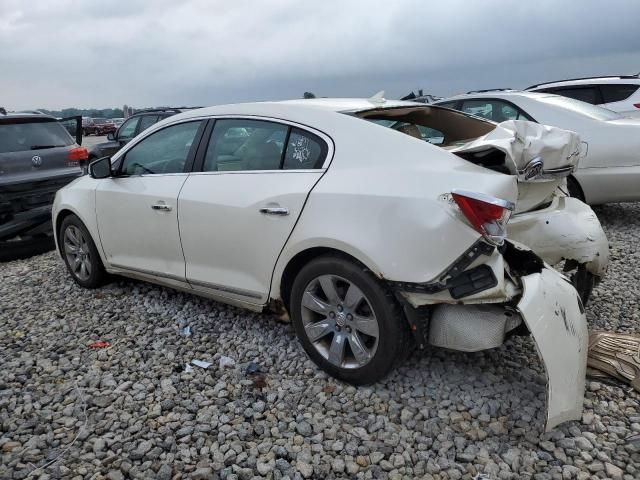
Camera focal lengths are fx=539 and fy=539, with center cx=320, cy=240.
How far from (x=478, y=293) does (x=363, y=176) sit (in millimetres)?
849

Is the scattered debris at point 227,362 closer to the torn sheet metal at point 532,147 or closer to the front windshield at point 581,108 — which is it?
the torn sheet metal at point 532,147

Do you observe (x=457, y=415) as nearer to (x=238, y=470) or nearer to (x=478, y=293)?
(x=478, y=293)

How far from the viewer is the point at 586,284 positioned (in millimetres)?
3549

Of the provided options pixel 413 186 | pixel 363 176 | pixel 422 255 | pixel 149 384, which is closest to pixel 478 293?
pixel 422 255

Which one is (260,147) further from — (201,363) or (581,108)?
(581,108)

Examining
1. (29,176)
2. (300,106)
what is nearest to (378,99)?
(300,106)

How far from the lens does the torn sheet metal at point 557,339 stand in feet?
8.04

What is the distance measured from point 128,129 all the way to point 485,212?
10946 millimetres

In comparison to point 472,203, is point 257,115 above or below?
above

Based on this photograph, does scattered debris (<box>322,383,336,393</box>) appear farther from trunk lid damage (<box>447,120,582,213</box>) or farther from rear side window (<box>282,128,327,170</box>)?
trunk lid damage (<box>447,120,582,213</box>)

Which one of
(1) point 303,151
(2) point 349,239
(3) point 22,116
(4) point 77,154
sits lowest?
(2) point 349,239

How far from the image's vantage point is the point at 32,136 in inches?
263

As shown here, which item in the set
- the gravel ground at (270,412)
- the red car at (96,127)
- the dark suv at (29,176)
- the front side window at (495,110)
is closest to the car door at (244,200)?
the gravel ground at (270,412)

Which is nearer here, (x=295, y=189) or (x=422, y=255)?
(x=422, y=255)
